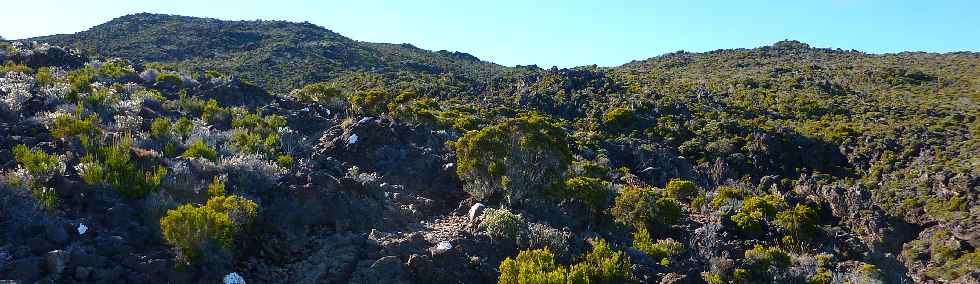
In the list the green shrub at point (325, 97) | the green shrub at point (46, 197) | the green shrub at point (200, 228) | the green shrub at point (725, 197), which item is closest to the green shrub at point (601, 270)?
the green shrub at point (200, 228)

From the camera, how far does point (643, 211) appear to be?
1038 centimetres

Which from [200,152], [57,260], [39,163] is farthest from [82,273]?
[200,152]

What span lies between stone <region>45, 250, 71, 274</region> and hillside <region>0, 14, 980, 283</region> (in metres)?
0.02

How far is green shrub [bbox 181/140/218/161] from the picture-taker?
31.2ft

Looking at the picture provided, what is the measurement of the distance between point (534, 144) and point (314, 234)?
168 inches

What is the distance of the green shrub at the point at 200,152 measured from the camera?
9.52 m

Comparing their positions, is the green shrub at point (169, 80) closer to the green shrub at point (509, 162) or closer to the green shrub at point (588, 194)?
→ the green shrub at point (509, 162)

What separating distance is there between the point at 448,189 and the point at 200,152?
164 inches

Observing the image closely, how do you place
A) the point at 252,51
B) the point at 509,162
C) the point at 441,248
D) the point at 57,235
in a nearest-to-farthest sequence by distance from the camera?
1. the point at 57,235
2. the point at 441,248
3. the point at 509,162
4. the point at 252,51

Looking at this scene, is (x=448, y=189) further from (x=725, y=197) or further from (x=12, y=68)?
(x=12, y=68)

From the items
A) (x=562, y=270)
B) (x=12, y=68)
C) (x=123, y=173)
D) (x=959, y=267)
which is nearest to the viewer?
(x=562, y=270)

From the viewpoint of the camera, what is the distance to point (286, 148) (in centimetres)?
1179

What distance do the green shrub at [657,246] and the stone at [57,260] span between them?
7038 mm

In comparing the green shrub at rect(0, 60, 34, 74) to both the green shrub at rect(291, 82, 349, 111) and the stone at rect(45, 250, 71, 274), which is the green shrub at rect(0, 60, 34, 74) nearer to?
the green shrub at rect(291, 82, 349, 111)
